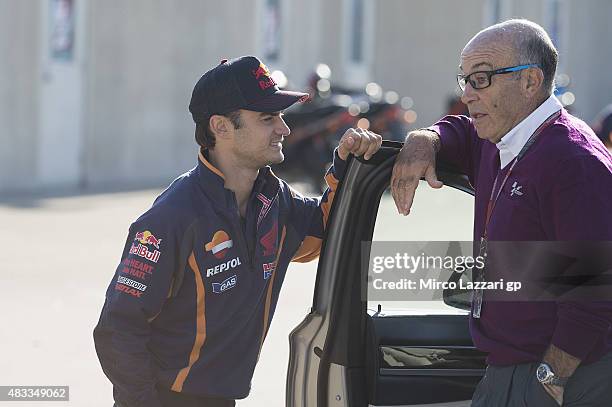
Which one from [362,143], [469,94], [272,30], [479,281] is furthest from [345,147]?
[272,30]

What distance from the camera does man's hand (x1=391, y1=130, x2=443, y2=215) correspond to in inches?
125

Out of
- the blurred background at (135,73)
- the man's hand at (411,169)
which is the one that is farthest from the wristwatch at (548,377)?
the blurred background at (135,73)

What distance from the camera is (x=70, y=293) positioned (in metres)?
8.29

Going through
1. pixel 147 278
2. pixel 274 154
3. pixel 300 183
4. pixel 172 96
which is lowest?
pixel 300 183

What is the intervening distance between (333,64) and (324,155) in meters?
6.37

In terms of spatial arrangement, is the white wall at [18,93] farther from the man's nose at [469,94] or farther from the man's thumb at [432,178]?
the man's nose at [469,94]

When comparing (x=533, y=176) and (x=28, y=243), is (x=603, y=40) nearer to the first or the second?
(x=28, y=243)

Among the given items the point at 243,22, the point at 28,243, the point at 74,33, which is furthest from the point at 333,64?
the point at 28,243

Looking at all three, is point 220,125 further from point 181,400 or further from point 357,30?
point 357,30

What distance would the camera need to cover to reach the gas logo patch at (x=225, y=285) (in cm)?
333

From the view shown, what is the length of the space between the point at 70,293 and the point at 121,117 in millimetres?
7267

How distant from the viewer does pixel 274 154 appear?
347 centimetres

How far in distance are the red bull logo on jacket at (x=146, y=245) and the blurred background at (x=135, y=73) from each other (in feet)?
27.0

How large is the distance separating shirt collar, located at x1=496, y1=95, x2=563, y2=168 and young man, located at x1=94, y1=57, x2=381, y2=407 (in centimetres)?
44
